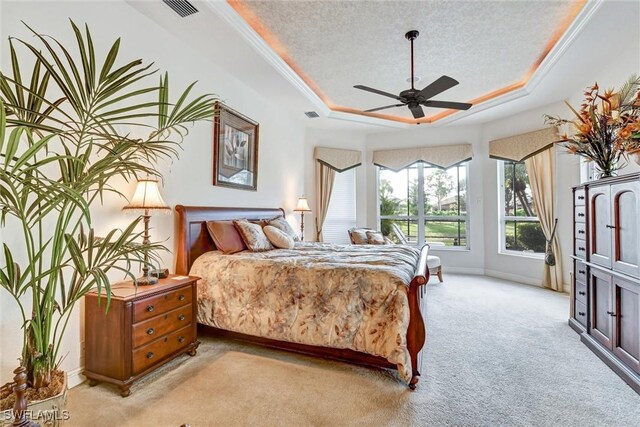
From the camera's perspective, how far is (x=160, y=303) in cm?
222

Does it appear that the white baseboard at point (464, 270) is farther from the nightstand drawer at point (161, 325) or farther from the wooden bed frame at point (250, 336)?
the nightstand drawer at point (161, 325)

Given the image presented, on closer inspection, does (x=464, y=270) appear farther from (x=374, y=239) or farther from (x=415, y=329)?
(x=415, y=329)

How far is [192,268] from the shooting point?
9.48 feet

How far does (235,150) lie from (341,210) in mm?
2912

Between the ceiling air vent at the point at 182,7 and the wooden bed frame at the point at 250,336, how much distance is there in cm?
170

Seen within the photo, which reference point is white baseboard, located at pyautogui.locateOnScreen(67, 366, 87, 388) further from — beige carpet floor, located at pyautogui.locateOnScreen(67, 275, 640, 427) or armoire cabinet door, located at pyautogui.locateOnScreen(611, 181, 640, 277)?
armoire cabinet door, located at pyautogui.locateOnScreen(611, 181, 640, 277)

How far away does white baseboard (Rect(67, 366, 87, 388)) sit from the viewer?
209cm

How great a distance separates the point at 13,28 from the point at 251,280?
2.25 m

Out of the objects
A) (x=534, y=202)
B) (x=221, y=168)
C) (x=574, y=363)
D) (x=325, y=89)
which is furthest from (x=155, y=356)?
(x=534, y=202)

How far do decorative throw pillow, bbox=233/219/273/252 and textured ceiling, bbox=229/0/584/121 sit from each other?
1997mm

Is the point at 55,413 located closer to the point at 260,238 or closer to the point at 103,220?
the point at 103,220

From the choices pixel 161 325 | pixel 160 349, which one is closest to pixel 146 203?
pixel 161 325

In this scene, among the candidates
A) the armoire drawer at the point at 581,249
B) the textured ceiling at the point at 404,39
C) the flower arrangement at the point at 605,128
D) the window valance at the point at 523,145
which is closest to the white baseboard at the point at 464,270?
the window valance at the point at 523,145

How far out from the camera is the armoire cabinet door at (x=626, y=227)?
2.14 metres
